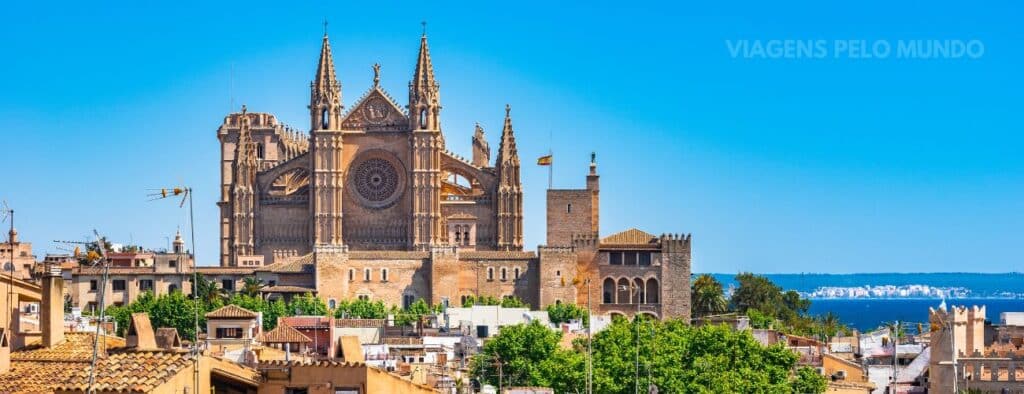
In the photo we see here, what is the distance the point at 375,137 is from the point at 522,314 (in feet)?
110

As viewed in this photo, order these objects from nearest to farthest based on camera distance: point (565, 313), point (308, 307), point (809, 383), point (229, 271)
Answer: point (809, 383) < point (308, 307) < point (565, 313) < point (229, 271)

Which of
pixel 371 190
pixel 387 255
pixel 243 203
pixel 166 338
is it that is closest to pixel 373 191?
pixel 371 190

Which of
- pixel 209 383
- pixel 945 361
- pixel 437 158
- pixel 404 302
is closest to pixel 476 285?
pixel 404 302

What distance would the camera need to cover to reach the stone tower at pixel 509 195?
428ft

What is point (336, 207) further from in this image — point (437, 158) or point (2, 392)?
point (2, 392)

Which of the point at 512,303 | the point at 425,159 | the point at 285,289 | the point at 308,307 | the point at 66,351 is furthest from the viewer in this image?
the point at 425,159

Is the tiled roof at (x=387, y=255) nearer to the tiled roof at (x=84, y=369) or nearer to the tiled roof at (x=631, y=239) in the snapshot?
the tiled roof at (x=631, y=239)

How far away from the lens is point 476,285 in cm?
11875

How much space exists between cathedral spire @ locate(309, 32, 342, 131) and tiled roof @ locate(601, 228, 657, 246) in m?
20.1

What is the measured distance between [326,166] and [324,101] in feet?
12.9

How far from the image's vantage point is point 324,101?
13188cm

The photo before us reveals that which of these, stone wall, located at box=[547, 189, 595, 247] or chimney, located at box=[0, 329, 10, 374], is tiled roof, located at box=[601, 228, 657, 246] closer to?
stone wall, located at box=[547, 189, 595, 247]

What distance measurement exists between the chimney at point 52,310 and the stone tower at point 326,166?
324 feet

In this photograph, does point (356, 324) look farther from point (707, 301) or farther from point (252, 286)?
point (707, 301)
